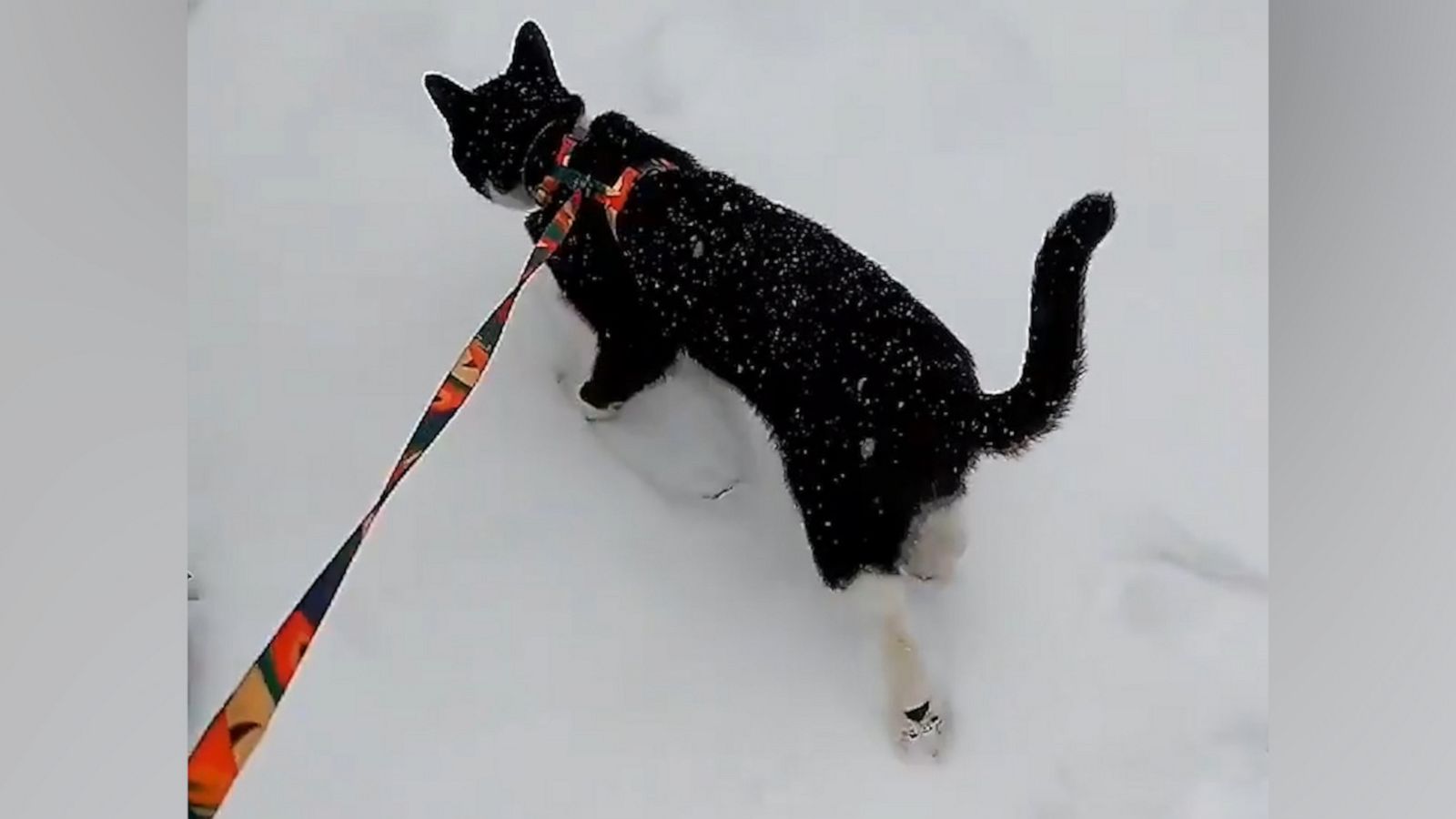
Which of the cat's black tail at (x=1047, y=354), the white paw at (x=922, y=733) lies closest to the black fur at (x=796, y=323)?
the cat's black tail at (x=1047, y=354)

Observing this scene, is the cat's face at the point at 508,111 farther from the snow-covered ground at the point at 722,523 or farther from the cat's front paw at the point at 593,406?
the cat's front paw at the point at 593,406

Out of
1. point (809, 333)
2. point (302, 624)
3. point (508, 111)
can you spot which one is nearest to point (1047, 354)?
point (809, 333)

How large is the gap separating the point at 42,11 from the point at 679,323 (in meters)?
0.56

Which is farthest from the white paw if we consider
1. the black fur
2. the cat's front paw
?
the cat's front paw

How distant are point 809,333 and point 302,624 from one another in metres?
0.45

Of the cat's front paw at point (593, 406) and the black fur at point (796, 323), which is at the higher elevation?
the black fur at point (796, 323)

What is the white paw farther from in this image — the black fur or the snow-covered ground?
the black fur

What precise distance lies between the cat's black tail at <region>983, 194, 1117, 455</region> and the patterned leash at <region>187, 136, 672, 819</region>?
11.8 inches

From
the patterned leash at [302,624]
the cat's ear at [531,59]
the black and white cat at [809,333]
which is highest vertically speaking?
the cat's ear at [531,59]

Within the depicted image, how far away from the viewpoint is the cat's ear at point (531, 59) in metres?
1.22

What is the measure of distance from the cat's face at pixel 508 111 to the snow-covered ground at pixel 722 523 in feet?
0.07

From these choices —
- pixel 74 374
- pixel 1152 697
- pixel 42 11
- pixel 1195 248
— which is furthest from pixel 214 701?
pixel 1195 248

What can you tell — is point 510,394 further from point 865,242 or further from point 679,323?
point 865,242

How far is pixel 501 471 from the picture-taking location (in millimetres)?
1228
